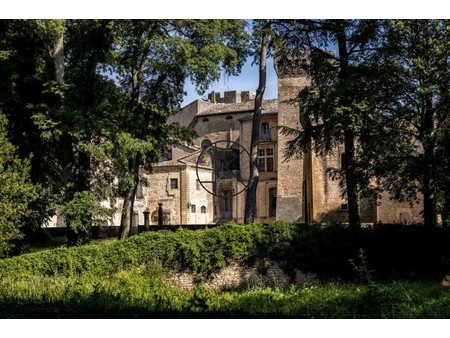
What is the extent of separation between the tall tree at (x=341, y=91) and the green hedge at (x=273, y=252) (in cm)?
112

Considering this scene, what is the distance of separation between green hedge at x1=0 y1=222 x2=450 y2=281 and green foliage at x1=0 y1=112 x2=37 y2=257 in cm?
172

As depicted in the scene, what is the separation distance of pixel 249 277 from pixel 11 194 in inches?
304

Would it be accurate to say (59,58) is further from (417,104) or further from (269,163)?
(269,163)

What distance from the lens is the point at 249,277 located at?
17609mm

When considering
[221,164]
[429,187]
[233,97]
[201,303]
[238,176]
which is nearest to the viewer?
[201,303]

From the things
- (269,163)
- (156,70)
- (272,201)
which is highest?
(156,70)

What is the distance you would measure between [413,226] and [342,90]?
443 cm

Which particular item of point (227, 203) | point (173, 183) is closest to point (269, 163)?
point (227, 203)

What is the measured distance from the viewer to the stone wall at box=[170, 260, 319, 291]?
57.2ft

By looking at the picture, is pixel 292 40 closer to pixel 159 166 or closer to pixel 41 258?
pixel 41 258

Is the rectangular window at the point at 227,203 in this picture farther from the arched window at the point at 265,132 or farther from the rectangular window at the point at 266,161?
the arched window at the point at 265,132

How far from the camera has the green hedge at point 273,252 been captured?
1667 cm

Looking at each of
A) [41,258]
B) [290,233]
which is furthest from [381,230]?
[41,258]

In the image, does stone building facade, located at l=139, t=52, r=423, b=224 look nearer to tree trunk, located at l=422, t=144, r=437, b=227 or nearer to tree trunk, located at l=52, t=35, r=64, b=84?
tree trunk, located at l=52, t=35, r=64, b=84
